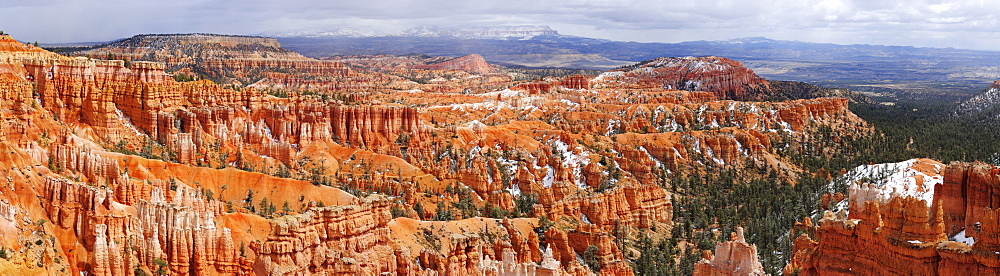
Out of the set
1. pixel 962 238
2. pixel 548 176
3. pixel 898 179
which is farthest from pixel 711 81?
pixel 962 238

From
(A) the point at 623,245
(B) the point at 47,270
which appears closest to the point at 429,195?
(A) the point at 623,245

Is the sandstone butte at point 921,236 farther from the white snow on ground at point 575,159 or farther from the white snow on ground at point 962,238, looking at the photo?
the white snow on ground at point 575,159

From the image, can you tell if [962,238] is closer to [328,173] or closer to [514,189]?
[514,189]

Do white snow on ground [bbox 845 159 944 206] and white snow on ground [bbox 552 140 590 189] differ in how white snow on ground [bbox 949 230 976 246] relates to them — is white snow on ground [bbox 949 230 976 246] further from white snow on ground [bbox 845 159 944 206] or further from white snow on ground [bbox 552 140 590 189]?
Result: white snow on ground [bbox 552 140 590 189]

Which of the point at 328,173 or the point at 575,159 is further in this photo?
the point at 575,159

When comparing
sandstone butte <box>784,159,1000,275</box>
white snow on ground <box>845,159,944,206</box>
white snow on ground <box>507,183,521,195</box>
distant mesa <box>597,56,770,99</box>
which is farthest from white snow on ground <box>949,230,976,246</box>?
distant mesa <box>597,56,770,99</box>

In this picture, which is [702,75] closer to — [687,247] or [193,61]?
[193,61]
